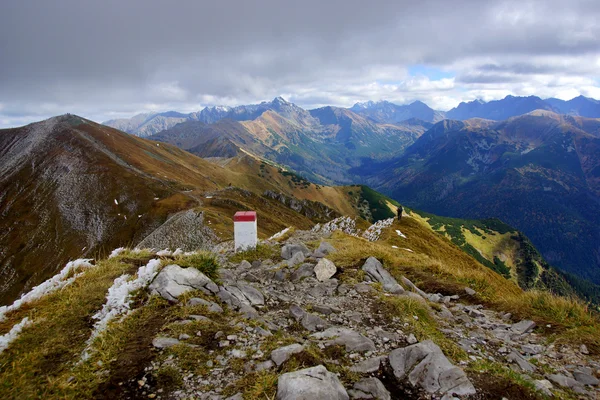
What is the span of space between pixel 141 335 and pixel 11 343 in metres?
2.52

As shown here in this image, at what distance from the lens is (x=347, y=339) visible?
766 cm

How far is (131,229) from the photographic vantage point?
76812 mm

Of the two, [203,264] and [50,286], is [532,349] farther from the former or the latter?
[50,286]

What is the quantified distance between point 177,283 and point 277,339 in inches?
148

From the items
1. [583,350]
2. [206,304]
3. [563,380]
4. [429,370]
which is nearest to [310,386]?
[429,370]

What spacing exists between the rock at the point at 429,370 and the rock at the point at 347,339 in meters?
0.69

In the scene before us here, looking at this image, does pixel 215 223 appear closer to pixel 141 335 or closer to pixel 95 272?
pixel 95 272

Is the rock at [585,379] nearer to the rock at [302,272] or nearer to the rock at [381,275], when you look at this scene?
the rock at [381,275]

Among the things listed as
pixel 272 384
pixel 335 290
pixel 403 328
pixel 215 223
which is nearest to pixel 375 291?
pixel 335 290

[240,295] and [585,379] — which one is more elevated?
[240,295]

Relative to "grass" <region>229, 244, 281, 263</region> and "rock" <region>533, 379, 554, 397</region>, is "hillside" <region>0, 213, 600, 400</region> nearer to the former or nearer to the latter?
"rock" <region>533, 379, 554, 397</region>

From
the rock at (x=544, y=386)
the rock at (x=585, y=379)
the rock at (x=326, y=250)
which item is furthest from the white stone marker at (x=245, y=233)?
the rock at (x=585, y=379)

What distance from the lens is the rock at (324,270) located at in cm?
1285

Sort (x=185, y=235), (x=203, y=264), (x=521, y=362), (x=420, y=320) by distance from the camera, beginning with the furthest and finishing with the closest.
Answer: (x=185, y=235)
(x=203, y=264)
(x=420, y=320)
(x=521, y=362)
